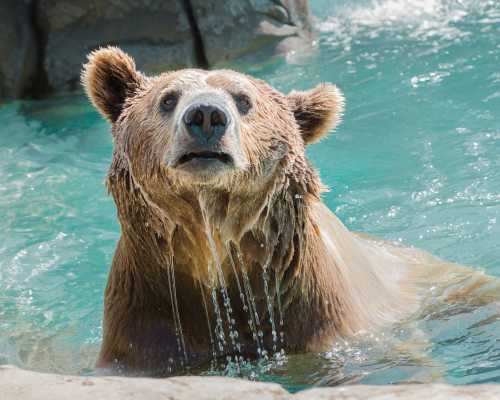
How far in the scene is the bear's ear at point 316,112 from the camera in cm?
511

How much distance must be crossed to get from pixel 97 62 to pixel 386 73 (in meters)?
6.80

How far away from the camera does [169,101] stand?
174 inches

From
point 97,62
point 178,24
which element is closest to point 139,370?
point 97,62

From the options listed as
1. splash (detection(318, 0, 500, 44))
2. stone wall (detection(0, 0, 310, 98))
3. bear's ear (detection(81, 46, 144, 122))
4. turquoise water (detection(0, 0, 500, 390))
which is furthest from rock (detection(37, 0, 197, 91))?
bear's ear (detection(81, 46, 144, 122))

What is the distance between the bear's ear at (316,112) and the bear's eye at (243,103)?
0.60m

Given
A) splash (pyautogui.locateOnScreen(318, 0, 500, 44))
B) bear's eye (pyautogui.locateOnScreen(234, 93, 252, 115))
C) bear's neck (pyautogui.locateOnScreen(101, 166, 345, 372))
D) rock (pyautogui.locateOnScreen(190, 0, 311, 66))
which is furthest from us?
splash (pyautogui.locateOnScreen(318, 0, 500, 44))

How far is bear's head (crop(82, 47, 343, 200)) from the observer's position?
400 cm

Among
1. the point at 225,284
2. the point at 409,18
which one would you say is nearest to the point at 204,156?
the point at 225,284

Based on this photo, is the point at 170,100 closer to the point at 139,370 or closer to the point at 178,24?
the point at 139,370

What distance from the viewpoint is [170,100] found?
4426mm

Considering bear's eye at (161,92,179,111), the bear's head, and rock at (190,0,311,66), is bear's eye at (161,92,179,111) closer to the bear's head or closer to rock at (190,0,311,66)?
the bear's head

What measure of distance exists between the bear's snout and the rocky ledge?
43.7 inches

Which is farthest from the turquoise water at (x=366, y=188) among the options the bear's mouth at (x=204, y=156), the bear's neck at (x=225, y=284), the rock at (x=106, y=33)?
the bear's mouth at (x=204, y=156)

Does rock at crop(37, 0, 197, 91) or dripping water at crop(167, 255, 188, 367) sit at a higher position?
rock at crop(37, 0, 197, 91)
